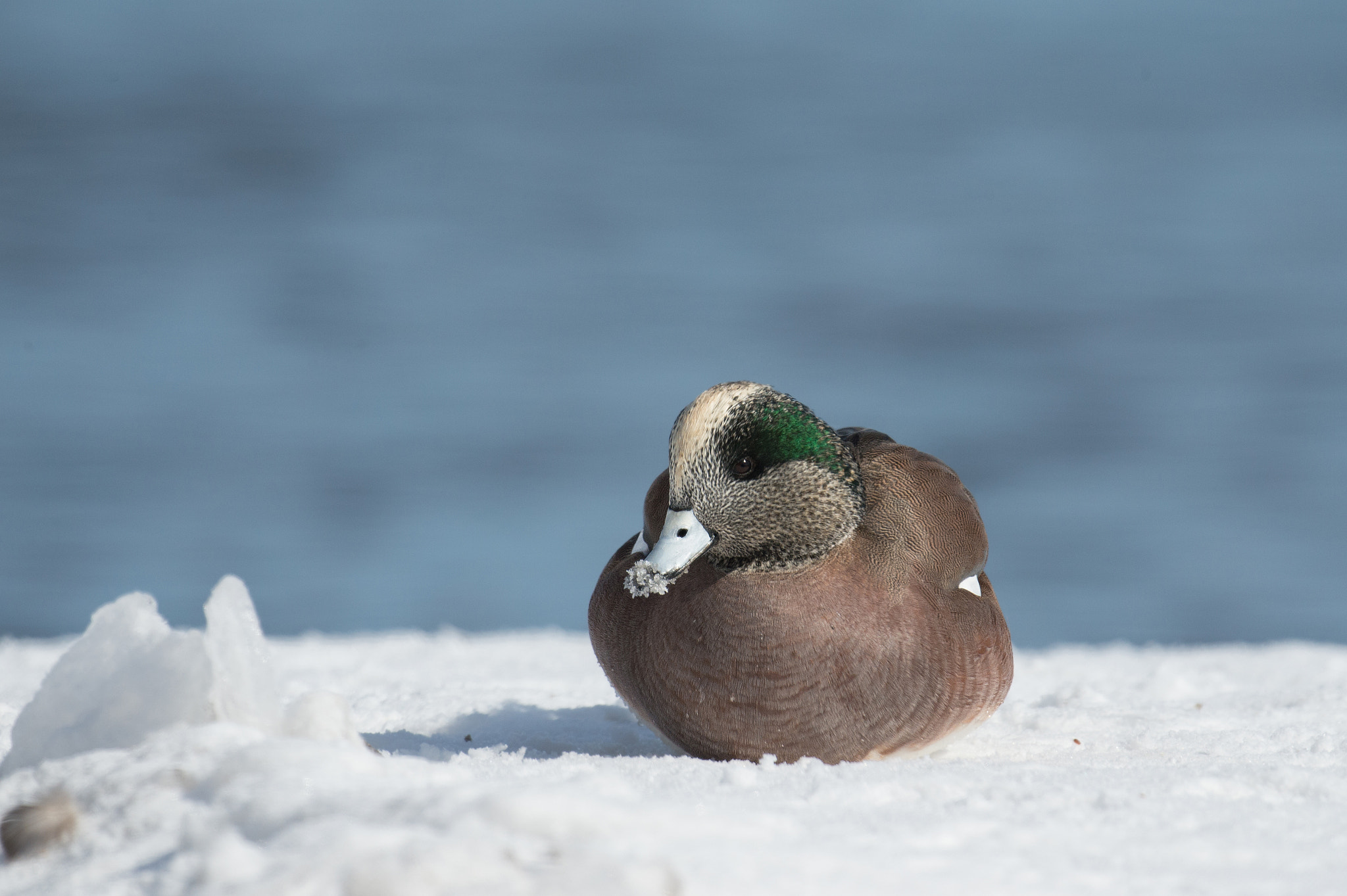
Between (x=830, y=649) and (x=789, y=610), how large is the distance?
4.7 inches

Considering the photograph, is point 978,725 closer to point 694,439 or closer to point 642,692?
point 642,692

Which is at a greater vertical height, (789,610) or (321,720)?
(789,610)

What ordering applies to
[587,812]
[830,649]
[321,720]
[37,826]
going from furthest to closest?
[830,649], [321,720], [37,826], [587,812]

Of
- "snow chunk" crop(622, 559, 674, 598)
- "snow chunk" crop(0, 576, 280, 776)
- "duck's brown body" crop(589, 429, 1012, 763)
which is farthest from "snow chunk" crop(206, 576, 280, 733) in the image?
"duck's brown body" crop(589, 429, 1012, 763)

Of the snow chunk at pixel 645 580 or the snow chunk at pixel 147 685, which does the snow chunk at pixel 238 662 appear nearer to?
the snow chunk at pixel 147 685

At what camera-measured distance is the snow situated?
1.54 m

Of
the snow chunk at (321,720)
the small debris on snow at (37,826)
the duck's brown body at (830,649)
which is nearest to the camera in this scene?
the small debris on snow at (37,826)

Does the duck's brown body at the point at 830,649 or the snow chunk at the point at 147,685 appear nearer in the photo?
the snow chunk at the point at 147,685

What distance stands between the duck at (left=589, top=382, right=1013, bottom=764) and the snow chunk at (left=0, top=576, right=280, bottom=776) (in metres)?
0.83

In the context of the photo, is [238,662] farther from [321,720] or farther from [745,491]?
[745,491]

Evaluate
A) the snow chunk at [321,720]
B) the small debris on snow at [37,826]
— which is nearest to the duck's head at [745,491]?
the snow chunk at [321,720]

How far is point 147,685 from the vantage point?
6.88 ft

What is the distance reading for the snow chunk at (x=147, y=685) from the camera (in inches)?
81.6

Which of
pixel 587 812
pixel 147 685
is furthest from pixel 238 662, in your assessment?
pixel 587 812
